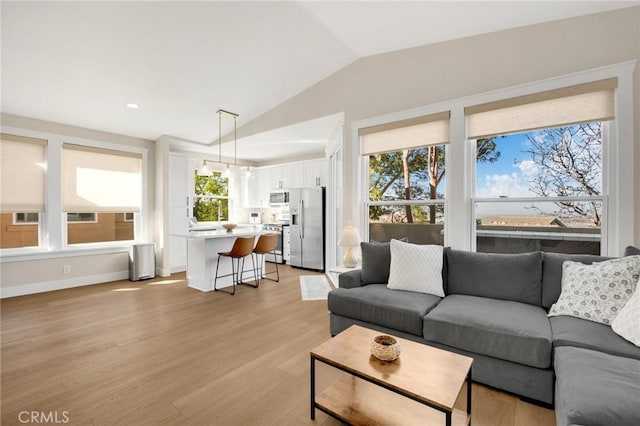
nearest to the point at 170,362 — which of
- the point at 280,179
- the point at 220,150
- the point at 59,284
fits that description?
the point at 59,284

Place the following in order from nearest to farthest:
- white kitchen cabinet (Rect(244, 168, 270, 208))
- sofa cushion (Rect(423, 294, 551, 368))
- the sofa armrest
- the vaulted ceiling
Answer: sofa cushion (Rect(423, 294, 551, 368)) → the vaulted ceiling → the sofa armrest → white kitchen cabinet (Rect(244, 168, 270, 208))

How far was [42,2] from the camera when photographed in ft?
8.02

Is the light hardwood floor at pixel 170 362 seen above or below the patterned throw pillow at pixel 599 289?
below

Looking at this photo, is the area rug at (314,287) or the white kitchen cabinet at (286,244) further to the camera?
the white kitchen cabinet at (286,244)

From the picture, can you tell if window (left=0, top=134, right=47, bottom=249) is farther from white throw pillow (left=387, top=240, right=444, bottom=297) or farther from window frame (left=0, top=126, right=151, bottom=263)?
white throw pillow (left=387, top=240, right=444, bottom=297)

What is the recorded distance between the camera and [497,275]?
246 cm

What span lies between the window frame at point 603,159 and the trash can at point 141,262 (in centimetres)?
440

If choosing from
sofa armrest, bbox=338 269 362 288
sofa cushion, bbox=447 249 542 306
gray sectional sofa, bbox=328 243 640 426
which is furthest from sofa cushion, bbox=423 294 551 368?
sofa armrest, bbox=338 269 362 288

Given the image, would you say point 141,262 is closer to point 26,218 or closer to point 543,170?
point 26,218

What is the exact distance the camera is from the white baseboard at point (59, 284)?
409 centimetres

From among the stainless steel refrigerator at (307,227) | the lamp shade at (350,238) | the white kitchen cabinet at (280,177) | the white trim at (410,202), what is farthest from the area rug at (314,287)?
the white kitchen cabinet at (280,177)

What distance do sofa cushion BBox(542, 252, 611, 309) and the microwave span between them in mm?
4914

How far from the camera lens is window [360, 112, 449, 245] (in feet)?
10.8

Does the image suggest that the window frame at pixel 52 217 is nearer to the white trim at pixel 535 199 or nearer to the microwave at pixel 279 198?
the microwave at pixel 279 198
